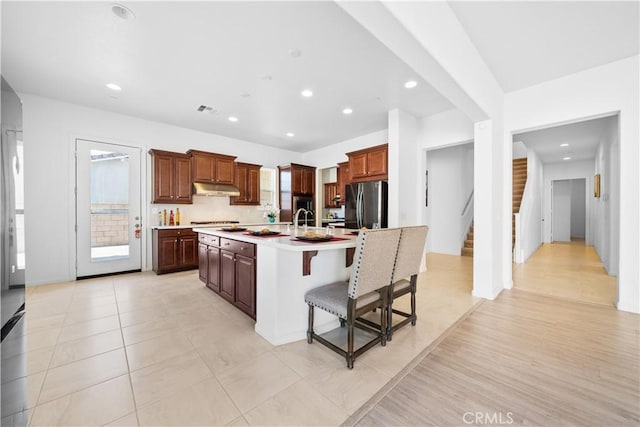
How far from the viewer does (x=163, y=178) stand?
4.69m

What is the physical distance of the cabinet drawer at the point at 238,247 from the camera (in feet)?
8.01

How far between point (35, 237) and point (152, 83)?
290 centimetres

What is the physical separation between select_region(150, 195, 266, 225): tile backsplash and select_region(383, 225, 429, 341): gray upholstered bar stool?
450cm

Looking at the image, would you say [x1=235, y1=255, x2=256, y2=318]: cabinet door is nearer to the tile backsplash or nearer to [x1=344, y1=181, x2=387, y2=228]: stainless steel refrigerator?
[x1=344, y1=181, x2=387, y2=228]: stainless steel refrigerator

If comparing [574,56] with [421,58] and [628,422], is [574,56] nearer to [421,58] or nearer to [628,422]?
[421,58]

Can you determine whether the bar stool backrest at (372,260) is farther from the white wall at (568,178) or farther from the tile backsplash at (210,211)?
the white wall at (568,178)

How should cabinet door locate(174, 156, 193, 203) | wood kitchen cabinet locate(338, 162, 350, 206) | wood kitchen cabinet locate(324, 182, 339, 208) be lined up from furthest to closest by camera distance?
1. wood kitchen cabinet locate(324, 182, 339, 208)
2. wood kitchen cabinet locate(338, 162, 350, 206)
3. cabinet door locate(174, 156, 193, 203)

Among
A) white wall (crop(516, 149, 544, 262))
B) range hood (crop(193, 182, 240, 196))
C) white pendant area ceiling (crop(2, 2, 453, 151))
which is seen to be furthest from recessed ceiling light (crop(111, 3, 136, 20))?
white wall (crop(516, 149, 544, 262))

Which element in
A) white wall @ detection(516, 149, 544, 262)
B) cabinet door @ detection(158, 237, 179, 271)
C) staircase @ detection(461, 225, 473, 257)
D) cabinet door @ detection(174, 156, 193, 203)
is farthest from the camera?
staircase @ detection(461, 225, 473, 257)

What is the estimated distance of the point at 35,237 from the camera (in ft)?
12.3

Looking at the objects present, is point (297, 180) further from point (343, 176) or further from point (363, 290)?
point (363, 290)

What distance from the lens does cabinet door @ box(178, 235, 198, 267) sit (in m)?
4.58

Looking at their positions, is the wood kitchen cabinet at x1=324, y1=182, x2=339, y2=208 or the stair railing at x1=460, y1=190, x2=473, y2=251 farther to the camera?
the wood kitchen cabinet at x1=324, y1=182, x2=339, y2=208

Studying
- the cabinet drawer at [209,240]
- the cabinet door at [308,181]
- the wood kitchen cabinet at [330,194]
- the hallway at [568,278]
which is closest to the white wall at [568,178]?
the hallway at [568,278]
